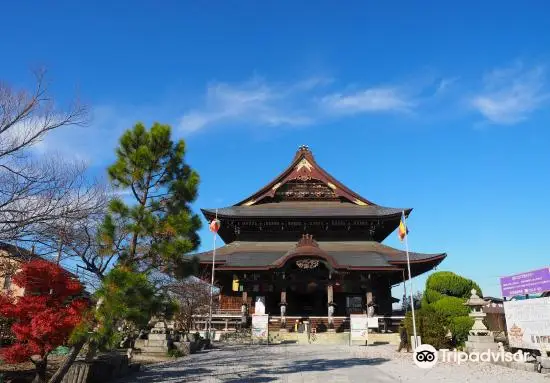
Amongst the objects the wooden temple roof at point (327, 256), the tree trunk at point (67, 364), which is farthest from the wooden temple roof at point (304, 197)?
the tree trunk at point (67, 364)

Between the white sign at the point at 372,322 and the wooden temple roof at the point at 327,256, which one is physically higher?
the wooden temple roof at the point at 327,256

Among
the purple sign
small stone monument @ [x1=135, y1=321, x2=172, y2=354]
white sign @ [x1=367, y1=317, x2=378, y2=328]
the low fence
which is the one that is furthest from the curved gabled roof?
the purple sign

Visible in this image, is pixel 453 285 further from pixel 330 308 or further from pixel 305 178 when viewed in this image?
pixel 305 178

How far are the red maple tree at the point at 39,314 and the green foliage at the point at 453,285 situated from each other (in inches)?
608

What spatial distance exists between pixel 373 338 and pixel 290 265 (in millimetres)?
6907

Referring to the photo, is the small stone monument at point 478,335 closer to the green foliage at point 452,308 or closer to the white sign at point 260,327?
the green foliage at point 452,308

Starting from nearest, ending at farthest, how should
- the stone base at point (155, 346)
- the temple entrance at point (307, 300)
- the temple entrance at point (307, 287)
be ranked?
the stone base at point (155, 346) < the temple entrance at point (307, 287) < the temple entrance at point (307, 300)

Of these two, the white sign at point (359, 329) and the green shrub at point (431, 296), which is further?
the white sign at point (359, 329)

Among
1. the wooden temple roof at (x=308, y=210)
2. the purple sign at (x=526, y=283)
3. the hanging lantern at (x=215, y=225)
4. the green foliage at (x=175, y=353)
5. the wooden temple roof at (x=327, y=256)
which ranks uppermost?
the wooden temple roof at (x=308, y=210)

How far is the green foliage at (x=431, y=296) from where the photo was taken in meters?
18.3

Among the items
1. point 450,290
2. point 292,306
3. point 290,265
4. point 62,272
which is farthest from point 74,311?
point 292,306

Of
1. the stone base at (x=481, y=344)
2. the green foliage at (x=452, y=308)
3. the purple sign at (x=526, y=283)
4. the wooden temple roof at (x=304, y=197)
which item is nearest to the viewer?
the purple sign at (x=526, y=283)

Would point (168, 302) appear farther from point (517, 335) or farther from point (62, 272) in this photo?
point (517, 335)

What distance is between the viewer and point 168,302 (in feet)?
26.9
